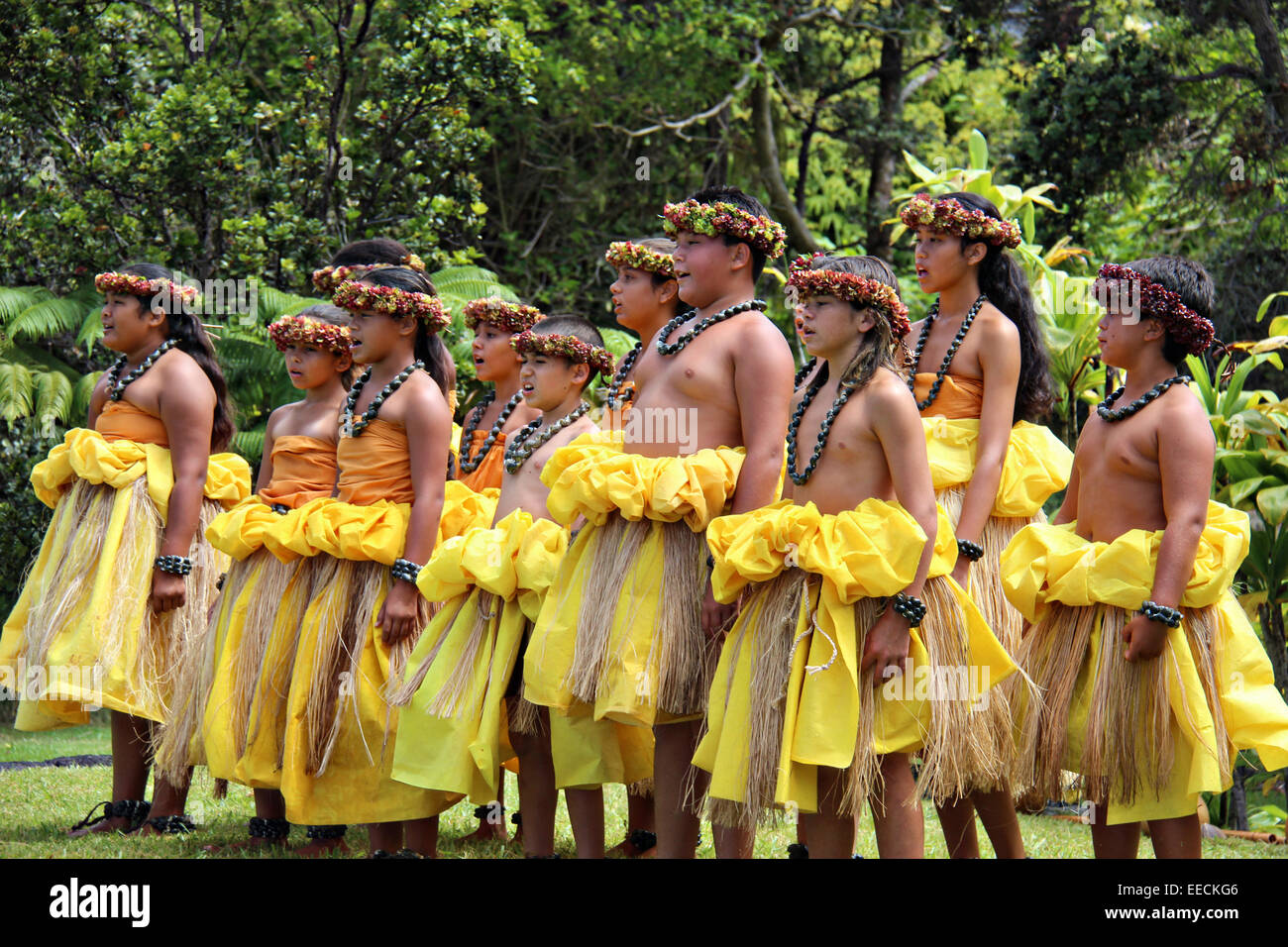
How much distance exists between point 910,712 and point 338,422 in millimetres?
2163

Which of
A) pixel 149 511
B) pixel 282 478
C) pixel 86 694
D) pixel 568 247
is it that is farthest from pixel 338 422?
pixel 568 247

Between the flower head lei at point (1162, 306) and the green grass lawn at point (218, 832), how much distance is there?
1.70 metres

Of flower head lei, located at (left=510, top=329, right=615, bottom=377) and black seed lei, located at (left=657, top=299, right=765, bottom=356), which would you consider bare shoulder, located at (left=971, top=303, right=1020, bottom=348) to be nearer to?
black seed lei, located at (left=657, top=299, right=765, bottom=356)

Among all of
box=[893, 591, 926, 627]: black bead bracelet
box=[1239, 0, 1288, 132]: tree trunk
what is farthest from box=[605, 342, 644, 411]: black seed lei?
box=[1239, 0, 1288, 132]: tree trunk

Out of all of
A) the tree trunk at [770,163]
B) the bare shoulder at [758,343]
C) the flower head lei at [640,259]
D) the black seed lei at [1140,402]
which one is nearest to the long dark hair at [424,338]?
the flower head lei at [640,259]

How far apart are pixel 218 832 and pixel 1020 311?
3114 millimetres

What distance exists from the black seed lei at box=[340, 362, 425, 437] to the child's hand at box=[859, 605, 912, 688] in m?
1.75

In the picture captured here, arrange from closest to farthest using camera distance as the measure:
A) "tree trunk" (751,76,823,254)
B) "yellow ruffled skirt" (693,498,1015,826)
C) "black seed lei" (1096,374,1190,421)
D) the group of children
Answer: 1. "yellow ruffled skirt" (693,498,1015,826)
2. the group of children
3. "black seed lei" (1096,374,1190,421)
4. "tree trunk" (751,76,823,254)

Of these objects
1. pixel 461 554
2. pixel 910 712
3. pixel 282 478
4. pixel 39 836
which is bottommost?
pixel 39 836

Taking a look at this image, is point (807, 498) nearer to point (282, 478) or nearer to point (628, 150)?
point (282, 478)

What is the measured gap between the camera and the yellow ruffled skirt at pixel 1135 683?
3.05 meters

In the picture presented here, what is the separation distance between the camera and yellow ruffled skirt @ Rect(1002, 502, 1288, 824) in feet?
10.0

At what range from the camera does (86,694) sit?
4.22 meters

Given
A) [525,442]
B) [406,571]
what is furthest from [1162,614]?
[406,571]
